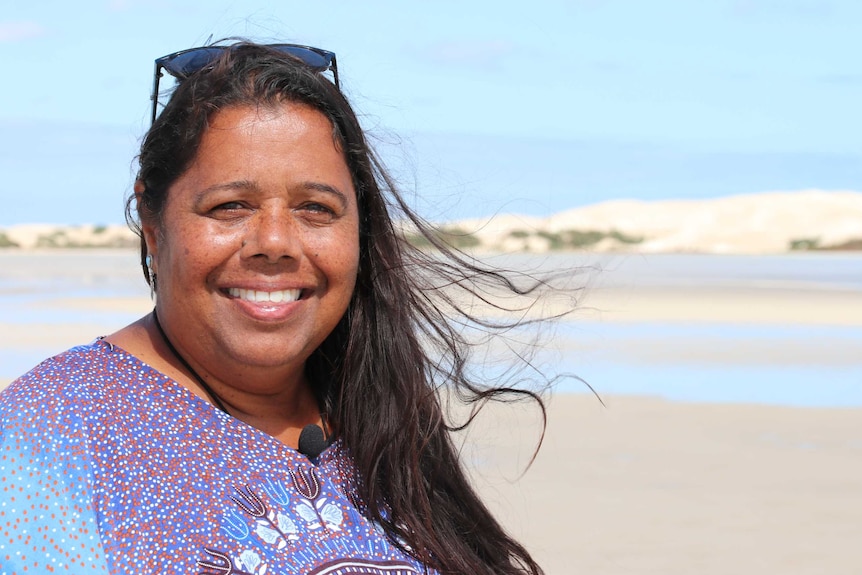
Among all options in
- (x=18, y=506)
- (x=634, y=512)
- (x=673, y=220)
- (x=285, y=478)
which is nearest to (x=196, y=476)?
(x=285, y=478)

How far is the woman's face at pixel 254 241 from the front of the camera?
7.72 ft

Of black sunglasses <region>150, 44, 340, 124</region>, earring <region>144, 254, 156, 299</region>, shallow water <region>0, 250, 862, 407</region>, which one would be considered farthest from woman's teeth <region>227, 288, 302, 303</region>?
shallow water <region>0, 250, 862, 407</region>

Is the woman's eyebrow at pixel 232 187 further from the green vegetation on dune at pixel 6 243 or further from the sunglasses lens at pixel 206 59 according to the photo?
the green vegetation on dune at pixel 6 243

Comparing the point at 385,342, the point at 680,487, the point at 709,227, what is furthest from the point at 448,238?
the point at 709,227

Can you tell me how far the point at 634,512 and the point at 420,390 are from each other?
364 cm

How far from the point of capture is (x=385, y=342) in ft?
9.54

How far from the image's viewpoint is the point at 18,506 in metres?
1.97

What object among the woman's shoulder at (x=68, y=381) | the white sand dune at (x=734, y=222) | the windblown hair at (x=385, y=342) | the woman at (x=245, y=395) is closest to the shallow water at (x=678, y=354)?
the windblown hair at (x=385, y=342)

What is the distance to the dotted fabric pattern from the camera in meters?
1.99

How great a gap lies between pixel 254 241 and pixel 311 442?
48 centimetres

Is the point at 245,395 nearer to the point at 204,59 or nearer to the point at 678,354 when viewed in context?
the point at 204,59

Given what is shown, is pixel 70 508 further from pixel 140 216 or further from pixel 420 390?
pixel 420 390

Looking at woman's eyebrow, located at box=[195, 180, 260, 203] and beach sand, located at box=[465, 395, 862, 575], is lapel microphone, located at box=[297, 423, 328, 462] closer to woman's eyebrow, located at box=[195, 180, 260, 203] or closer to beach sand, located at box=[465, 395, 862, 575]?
woman's eyebrow, located at box=[195, 180, 260, 203]

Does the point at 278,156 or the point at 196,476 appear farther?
the point at 278,156
